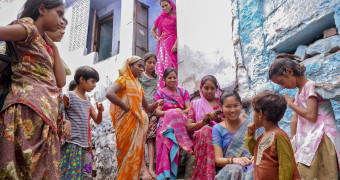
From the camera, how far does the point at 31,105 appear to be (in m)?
1.57

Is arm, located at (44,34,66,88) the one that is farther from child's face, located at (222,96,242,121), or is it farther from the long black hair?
child's face, located at (222,96,242,121)

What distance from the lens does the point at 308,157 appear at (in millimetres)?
2467

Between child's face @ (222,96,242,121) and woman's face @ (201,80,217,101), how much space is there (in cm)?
71

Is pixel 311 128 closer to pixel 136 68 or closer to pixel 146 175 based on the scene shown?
pixel 146 175

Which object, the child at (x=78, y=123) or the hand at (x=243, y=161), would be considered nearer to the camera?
the hand at (x=243, y=161)

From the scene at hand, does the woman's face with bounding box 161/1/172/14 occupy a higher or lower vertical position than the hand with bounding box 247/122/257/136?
higher

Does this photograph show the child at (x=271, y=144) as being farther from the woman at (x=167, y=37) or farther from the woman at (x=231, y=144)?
the woman at (x=167, y=37)

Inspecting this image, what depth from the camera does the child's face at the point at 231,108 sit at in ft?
10.4

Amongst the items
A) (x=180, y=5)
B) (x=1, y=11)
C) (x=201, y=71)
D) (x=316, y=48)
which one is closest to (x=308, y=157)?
(x=316, y=48)

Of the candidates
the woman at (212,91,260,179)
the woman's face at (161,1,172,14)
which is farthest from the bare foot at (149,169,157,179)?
the woman's face at (161,1,172,14)

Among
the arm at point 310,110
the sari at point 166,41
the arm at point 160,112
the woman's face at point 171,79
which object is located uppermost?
the sari at point 166,41

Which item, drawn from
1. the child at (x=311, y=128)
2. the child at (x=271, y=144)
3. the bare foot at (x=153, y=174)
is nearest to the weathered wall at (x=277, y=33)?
the child at (x=311, y=128)

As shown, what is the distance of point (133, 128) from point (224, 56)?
1.88 metres

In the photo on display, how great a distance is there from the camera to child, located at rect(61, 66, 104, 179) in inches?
123
